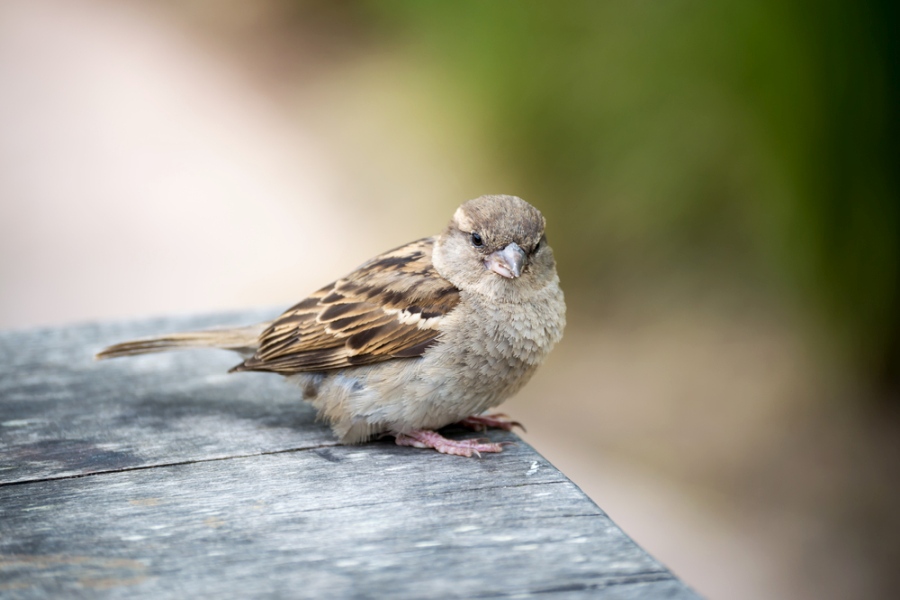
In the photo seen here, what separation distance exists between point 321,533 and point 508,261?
105 cm

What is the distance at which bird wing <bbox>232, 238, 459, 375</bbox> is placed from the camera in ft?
8.86

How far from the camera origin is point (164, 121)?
28.3ft

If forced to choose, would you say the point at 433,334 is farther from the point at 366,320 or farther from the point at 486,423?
the point at 486,423

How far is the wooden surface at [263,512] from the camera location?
5.89 feet

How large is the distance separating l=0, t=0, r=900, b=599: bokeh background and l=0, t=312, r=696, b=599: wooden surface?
3041mm

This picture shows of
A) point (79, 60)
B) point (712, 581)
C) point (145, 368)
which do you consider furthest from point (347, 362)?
point (79, 60)

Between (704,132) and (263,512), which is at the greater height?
(704,132)

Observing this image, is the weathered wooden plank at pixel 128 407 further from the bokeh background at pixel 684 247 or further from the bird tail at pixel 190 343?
the bokeh background at pixel 684 247

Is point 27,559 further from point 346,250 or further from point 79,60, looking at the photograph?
point 79,60

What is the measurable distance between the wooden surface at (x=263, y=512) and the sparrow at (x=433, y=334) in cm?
10

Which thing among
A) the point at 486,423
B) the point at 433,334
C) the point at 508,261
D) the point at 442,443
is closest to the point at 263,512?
the point at 442,443

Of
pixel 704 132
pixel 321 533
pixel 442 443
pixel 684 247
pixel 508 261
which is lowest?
pixel 321 533

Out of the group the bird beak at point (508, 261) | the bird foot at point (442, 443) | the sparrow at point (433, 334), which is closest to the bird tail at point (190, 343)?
the sparrow at point (433, 334)

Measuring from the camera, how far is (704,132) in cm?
531
